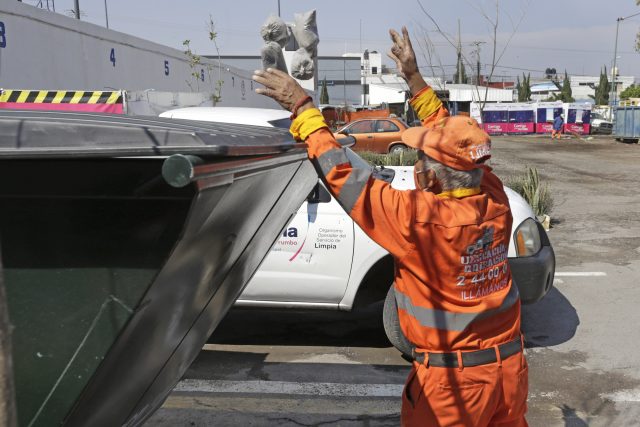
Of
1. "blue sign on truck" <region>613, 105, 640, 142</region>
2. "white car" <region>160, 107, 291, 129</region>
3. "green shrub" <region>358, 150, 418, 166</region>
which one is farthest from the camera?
"blue sign on truck" <region>613, 105, 640, 142</region>

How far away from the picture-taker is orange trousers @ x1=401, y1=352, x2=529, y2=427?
7.34 feet

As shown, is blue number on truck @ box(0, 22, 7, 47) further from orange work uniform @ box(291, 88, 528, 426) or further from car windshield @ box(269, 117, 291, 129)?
orange work uniform @ box(291, 88, 528, 426)

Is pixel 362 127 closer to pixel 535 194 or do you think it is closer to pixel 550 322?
pixel 535 194

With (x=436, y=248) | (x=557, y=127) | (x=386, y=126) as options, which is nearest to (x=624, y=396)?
(x=436, y=248)

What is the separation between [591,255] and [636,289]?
4.86ft

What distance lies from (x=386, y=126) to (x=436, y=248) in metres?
18.3

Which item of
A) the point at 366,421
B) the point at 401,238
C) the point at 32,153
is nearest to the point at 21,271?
the point at 32,153

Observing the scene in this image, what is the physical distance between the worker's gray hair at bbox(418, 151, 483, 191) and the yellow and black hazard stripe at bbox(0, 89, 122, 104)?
20.9 feet

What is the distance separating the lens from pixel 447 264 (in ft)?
7.23

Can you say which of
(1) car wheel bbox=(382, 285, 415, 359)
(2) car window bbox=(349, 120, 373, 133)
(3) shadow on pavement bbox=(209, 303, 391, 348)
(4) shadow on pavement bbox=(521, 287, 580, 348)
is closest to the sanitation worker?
(1) car wheel bbox=(382, 285, 415, 359)

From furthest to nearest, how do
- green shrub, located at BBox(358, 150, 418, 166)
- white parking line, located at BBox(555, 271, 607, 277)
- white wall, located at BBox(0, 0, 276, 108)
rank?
green shrub, located at BBox(358, 150, 418, 166)
white wall, located at BBox(0, 0, 276, 108)
white parking line, located at BBox(555, 271, 607, 277)

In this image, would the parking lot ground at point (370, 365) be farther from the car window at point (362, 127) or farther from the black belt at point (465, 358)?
the car window at point (362, 127)

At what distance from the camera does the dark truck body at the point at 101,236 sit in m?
1.39

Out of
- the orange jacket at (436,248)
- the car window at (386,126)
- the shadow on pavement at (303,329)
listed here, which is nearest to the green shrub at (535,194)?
the shadow on pavement at (303,329)
